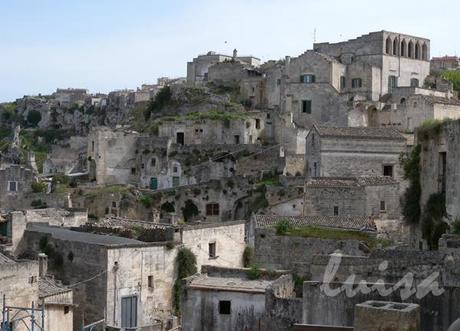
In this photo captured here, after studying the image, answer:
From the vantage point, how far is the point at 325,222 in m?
34.4

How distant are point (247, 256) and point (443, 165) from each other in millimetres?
12488

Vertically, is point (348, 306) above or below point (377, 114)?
below

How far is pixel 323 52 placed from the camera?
6456 centimetres

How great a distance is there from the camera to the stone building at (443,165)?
2181 centimetres

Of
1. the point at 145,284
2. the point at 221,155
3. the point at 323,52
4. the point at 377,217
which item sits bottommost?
the point at 145,284

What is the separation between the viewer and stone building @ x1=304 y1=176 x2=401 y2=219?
38.4 meters

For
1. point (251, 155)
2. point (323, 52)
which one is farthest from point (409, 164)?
point (323, 52)

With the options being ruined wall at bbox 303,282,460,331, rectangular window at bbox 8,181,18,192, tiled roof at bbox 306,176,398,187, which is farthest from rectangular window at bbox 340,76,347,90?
ruined wall at bbox 303,282,460,331

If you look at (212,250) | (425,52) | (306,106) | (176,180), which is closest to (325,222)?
(212,250)

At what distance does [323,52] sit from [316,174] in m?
22.1

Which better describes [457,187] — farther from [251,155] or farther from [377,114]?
[377,114]

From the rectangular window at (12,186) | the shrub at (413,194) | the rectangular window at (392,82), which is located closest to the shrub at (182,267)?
the shrub at (413,194)

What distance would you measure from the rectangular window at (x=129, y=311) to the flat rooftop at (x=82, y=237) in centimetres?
204

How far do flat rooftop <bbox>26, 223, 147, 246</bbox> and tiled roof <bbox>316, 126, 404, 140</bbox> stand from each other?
1668 centimetres
